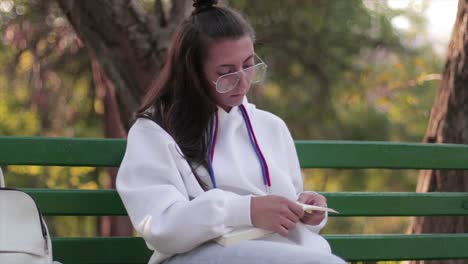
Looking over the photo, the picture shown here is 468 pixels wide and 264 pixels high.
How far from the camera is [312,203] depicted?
2973 millimetres

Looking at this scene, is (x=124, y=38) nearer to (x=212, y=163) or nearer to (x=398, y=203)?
(x=398, y=203)

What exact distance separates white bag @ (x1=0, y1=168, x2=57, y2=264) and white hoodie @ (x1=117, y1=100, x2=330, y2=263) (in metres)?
0.27

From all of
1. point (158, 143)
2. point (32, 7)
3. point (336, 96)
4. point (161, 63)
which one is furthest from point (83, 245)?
point (336, 96)

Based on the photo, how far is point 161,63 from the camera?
5.28m

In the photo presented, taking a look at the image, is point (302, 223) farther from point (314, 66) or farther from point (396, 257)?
point (314, 66)

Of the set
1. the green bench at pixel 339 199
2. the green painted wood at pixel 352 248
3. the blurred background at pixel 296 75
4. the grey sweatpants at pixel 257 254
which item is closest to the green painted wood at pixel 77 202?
the green bench at pixel 339 199

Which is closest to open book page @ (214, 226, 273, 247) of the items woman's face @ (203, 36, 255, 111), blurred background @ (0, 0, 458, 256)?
woman's face @ (203, 36, 255, 111)

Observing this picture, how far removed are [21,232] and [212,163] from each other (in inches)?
24.5

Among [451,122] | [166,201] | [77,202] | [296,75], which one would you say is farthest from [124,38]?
[296,75]

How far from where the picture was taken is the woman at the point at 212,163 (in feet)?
8.60

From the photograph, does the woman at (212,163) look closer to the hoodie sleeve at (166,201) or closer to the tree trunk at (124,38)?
the hoodie sleeve at (166,201)

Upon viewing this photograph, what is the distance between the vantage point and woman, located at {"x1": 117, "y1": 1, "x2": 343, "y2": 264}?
8.60ft

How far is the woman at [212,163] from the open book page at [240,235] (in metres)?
0.02

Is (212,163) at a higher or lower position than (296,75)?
higher
